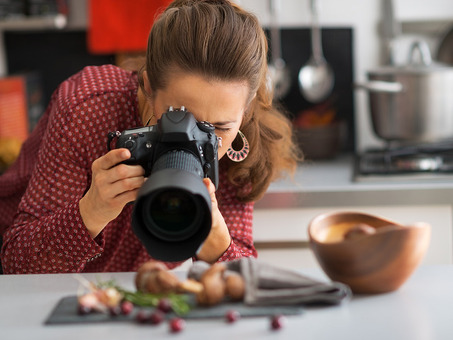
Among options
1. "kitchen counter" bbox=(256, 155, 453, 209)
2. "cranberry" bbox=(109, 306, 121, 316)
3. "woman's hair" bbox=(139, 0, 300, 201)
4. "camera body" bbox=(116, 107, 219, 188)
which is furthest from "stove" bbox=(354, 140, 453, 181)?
"cranberry" bbox=(109, 306, 121, 316)

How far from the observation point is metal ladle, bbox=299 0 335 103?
2.19 m

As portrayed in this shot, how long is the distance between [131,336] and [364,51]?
162 centimetres

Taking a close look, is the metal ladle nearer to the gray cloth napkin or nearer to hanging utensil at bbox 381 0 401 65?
hanging utensil at bbox 381 0 401 65


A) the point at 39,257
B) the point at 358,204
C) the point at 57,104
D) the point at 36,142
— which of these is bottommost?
the point at 358,204

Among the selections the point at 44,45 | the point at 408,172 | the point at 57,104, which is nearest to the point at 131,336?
the point at 57,104

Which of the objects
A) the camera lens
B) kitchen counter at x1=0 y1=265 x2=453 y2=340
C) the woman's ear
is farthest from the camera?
the woman's ear

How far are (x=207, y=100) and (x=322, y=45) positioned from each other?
1.20 metres

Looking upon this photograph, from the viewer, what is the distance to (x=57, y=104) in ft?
4.43

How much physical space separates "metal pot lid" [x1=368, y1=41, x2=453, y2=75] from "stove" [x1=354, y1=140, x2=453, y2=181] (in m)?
0.21

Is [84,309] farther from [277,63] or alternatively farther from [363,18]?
[363,18]

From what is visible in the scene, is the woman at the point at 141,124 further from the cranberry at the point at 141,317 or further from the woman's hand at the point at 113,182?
the cranberry at the point at 141,317

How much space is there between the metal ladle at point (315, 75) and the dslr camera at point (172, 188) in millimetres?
1212

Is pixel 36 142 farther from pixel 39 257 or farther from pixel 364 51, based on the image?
pixel 364 51

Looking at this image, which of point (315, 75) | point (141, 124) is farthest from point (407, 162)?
point (141, 124)
